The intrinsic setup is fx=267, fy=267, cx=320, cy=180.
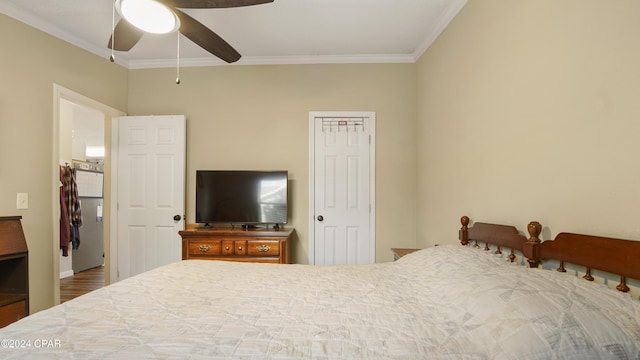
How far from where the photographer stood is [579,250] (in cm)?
107

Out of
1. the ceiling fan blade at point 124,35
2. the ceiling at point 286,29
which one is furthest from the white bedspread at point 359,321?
the ceiling at point 286,29

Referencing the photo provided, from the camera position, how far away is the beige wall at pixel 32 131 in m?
2.16

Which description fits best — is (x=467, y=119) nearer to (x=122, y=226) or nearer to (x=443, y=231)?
(x=443, y=231)

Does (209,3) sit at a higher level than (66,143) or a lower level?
higher

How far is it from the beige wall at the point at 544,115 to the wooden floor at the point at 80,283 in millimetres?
4427

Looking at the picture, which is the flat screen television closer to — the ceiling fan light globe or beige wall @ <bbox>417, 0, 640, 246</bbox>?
the ceiling fan light globe

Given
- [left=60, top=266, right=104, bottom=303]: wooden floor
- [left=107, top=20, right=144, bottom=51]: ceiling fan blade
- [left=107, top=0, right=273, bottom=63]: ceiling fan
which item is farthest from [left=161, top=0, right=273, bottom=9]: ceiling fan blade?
[left=60, top=266, right=104, bottom=303]: wooden floor

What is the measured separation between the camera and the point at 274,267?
68.5 inches

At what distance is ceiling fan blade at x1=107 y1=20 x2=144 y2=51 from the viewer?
6.07ft

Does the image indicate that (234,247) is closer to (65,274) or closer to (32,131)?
(32,131)

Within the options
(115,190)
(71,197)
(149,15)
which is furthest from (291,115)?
→ (71,197)

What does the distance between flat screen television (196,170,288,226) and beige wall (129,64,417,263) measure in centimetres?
23

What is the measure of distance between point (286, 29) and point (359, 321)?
8.43ft

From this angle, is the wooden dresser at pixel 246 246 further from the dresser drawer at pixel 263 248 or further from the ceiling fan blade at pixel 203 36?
the ceiling fan blade at pixel 203 36
